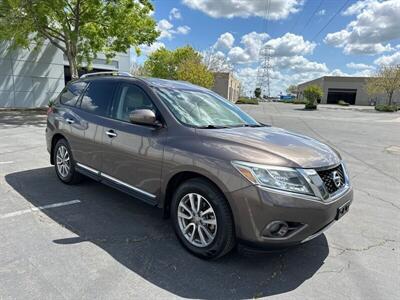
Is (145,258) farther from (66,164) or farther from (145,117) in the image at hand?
(66,164)

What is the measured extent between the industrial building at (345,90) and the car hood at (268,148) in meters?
72.7

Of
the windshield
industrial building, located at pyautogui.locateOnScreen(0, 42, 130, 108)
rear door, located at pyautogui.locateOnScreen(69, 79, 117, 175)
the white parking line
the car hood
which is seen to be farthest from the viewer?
industrial building, located at pyautogui.locateOnScreen(0, 42, 130, 108)

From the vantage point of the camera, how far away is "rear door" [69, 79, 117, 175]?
422 centimetres

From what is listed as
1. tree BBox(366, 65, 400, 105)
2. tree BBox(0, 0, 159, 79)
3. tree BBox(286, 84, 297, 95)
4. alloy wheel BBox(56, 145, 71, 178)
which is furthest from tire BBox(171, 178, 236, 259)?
tree BBox(286, 84, 297, 95)

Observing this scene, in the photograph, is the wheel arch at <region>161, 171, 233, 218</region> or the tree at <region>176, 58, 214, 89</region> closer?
the wheel arch at <region>161, 171, 233, 218</region>

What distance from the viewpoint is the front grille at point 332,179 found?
9.36ft

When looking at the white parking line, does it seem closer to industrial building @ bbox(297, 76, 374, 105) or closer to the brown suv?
the brown suv

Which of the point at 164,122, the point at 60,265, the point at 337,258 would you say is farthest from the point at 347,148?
the point at 60,265

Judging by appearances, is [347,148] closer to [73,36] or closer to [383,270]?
[383,270]

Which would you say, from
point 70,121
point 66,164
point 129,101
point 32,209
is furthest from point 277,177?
point 66,164

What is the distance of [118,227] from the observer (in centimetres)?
367

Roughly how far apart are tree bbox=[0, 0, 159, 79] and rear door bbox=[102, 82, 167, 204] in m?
12.3

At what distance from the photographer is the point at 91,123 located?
4.34 meters

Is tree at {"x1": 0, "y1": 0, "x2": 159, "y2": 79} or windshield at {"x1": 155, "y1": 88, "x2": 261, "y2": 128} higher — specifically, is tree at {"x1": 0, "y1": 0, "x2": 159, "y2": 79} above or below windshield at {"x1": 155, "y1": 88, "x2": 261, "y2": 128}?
above
